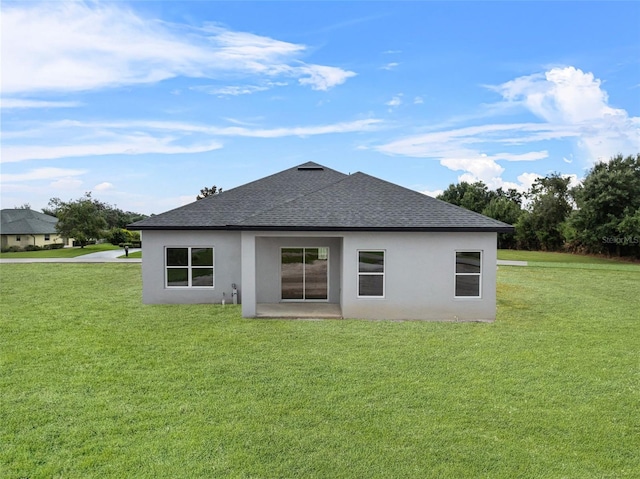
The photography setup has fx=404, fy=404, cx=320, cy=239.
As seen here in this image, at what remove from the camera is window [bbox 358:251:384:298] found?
1259 centimetres

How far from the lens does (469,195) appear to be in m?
66.5

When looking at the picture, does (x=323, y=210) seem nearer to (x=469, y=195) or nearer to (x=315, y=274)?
(x=315, y=274)

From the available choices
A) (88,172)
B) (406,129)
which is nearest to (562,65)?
(406,129)

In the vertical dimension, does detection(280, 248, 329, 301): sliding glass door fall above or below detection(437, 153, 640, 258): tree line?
below

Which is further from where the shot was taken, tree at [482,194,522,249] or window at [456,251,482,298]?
tree at [482,194,522,249]

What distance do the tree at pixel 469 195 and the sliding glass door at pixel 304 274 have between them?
183ft

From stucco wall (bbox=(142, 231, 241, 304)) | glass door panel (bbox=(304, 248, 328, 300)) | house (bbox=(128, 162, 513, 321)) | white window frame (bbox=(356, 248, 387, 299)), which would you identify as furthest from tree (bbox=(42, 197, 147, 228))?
white window frame (bbox=(356, 248, 387, 299))

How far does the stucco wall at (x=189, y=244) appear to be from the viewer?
47.4ft

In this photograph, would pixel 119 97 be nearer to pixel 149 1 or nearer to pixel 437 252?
pixel 149 1

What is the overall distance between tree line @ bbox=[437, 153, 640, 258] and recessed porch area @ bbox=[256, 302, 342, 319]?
33952mm

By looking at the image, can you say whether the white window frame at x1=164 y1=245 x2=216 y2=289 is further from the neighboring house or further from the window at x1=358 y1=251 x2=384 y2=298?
the neighboring house

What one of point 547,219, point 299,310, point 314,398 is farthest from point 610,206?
point 314,398

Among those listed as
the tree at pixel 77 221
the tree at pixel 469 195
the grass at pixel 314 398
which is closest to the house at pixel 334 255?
the grass at pixel 314 398

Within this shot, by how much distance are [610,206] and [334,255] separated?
117ft
